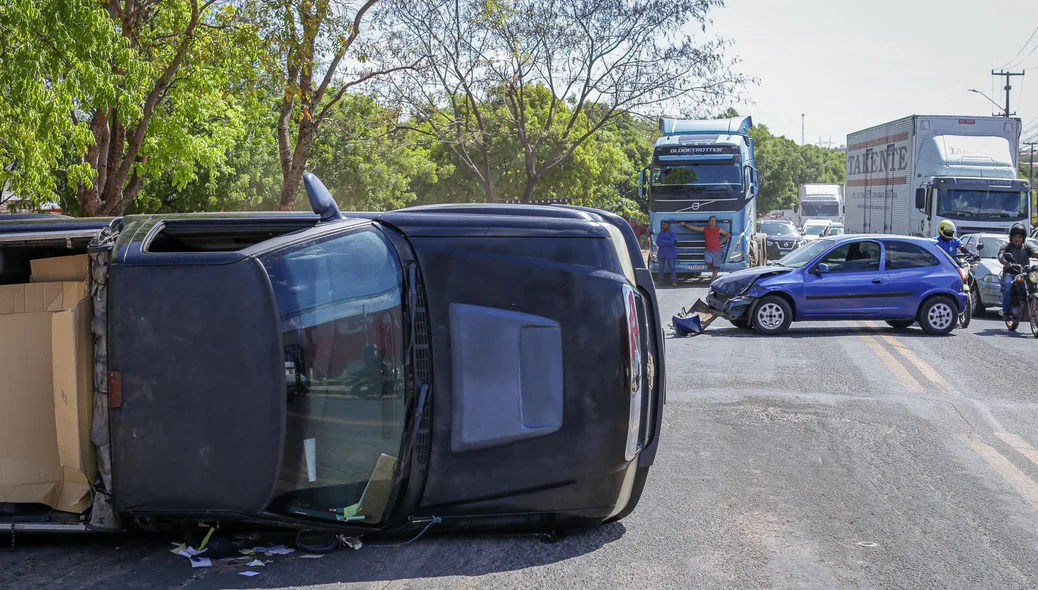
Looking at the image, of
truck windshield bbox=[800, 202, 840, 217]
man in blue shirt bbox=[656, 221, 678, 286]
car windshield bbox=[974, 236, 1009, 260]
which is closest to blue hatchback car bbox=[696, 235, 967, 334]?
car windshield bbox=[974, 236, 1009, 260]

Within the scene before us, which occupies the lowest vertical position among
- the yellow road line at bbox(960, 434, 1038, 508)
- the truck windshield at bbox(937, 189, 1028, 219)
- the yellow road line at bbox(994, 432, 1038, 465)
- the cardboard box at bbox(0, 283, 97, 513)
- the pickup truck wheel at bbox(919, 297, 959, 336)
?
the yellow road line at bbox(994, 432, 1038, 465)

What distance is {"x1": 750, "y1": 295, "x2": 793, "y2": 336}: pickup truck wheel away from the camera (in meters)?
15.0

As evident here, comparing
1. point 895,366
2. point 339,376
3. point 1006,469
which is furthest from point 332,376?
point 895,366

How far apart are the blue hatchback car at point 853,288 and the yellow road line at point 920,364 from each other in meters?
0.67

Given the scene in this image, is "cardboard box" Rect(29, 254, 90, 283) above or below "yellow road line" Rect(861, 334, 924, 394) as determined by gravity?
above

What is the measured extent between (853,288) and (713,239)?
11.6 meters

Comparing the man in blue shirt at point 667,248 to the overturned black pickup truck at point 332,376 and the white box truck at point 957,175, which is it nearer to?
the white box truck at point 957,175

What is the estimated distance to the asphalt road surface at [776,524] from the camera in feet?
15.0

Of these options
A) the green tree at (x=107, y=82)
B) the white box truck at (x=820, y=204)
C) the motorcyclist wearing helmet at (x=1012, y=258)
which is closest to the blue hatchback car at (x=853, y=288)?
the motorcyclist wearing helmet at (x=1012, y=258)

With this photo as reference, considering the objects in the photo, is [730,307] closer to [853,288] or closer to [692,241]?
[853,288]

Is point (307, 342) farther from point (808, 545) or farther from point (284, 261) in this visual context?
point (808, 545)

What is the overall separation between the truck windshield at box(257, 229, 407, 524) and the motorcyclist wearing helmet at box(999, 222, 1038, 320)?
1406 centimetres

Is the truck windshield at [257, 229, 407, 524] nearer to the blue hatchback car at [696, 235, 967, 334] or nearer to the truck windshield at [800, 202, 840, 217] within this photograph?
the blue hatchback car at [696, 235, 967, 334]

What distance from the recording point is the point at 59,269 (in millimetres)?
5402
